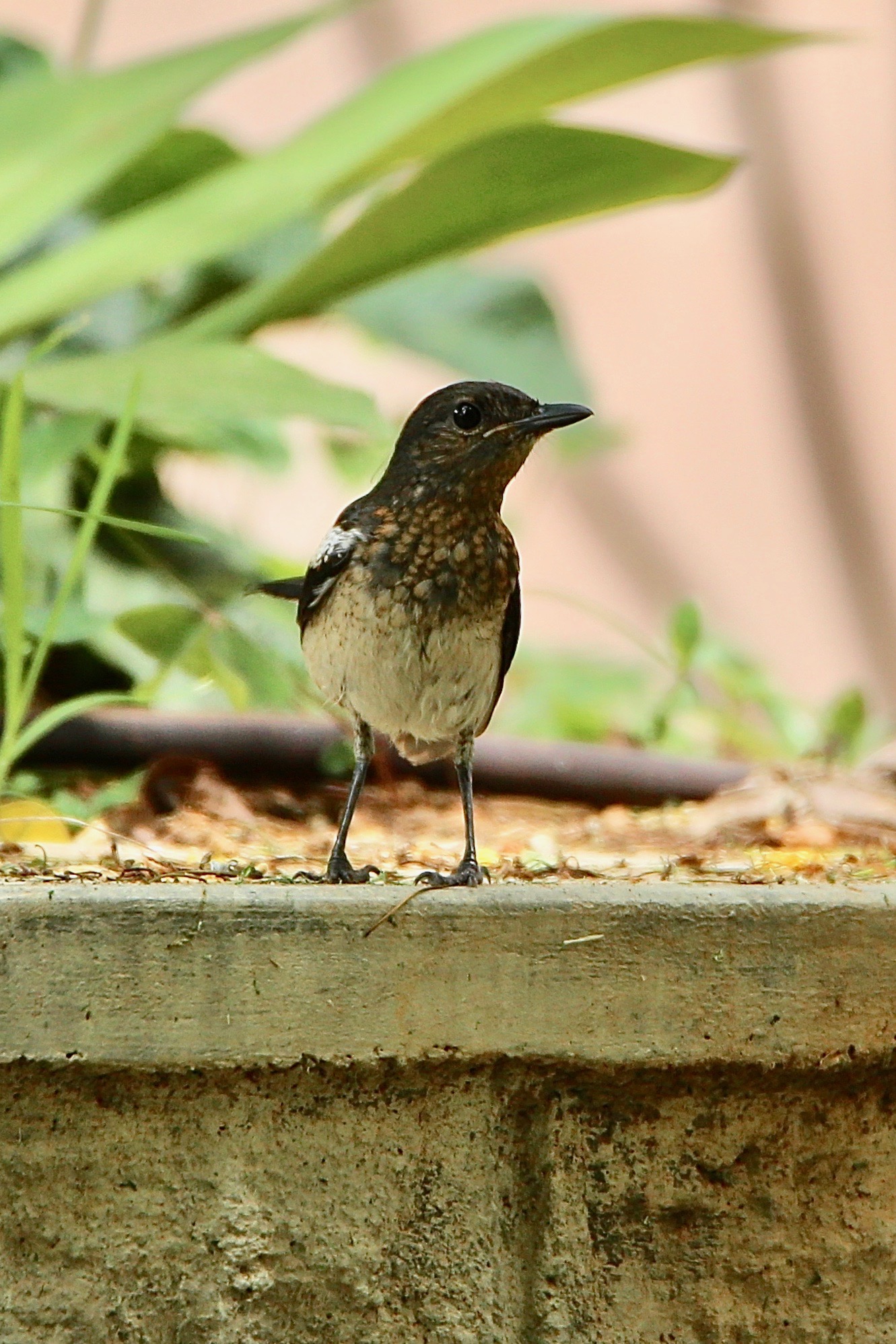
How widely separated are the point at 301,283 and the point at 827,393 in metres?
2.74

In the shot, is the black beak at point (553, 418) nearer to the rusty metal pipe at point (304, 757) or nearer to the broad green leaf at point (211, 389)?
the broad green leaf at point (211, 389)

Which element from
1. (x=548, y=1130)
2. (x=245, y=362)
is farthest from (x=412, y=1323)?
(x=245, y=362)

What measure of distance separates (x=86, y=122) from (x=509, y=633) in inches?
63.6

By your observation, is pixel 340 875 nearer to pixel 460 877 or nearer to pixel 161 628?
pixel 460 877

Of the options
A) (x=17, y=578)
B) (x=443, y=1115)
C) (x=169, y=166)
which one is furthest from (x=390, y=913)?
(x=169, y=166)

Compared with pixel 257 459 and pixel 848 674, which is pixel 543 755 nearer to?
pixel 257 459

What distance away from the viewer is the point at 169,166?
131 inches

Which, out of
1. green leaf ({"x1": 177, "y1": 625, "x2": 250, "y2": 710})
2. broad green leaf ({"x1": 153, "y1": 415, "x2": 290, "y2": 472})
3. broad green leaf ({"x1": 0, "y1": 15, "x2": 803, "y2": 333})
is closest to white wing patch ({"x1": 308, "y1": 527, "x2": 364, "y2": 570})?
green leaf ({"x1": 177, "y1": 625, "x2": 250, "y2": 710})

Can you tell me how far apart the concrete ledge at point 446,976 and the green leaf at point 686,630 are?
1.37 metres

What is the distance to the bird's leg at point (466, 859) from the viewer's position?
1.56 metres

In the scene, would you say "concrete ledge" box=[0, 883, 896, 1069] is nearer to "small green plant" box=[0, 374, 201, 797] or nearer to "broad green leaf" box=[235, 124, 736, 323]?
"small green plant" box=[0, 374, 201, 797]

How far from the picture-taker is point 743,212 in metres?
5.06

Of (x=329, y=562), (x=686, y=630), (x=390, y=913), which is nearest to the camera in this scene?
(x=390, y=913)

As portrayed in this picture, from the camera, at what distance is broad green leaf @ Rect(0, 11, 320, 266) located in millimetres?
2801
